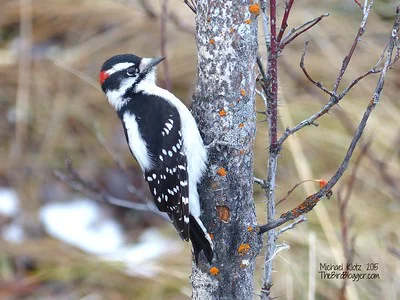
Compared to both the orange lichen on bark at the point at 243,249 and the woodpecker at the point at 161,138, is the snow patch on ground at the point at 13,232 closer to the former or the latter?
the woodpecker at the point at 161,138

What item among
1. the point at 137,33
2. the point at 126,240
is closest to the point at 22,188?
the point at 126,240

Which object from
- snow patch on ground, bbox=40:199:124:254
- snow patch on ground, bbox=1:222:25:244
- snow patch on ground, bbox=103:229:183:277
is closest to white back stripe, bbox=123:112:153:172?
snow patch on ground, bbox=103:229:183:277

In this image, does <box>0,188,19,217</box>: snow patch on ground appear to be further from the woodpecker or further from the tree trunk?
the tree trunk

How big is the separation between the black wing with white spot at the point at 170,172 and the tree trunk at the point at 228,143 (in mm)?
285

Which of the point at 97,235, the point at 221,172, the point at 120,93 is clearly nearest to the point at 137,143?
the point at 120,93

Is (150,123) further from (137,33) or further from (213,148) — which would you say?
(137,33)

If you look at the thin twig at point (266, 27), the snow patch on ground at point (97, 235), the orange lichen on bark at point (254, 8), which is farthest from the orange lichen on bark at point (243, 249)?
the snow patch on ground at point (97, 235)

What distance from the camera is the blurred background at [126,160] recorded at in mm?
4285

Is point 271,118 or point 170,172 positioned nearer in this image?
point 271,118

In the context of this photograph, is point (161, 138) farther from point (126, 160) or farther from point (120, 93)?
point (126, 160)

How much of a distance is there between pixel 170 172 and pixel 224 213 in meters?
0.50

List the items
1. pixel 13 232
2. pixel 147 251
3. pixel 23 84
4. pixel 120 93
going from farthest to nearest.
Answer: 1. pixel 23 84
2. pixel 13 232
3. pixel 147 251
4. pixel 120 93

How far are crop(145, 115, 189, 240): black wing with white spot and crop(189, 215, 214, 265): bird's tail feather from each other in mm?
211

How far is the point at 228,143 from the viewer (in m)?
2.35
